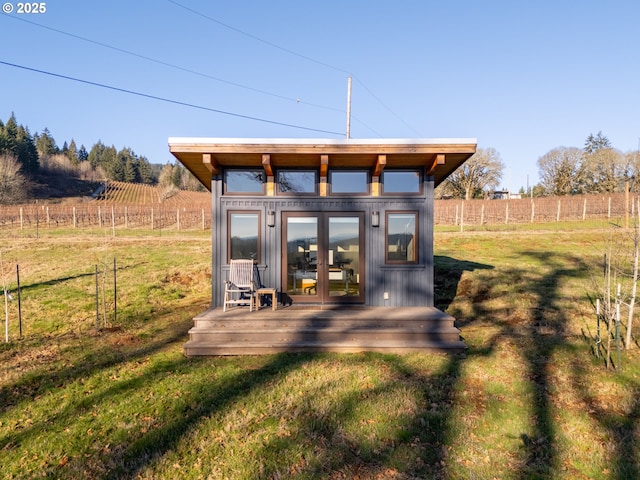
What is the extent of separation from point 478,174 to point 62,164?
77709 mm

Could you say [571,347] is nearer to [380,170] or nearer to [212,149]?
[380,170]

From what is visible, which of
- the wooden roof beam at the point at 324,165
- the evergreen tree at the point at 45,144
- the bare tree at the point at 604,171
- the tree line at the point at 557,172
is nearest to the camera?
the wooden roof beam at the point at 324,165

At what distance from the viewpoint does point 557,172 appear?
41.1 m

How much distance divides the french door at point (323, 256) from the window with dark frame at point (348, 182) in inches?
17.8

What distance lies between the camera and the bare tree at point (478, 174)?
41.2 meters

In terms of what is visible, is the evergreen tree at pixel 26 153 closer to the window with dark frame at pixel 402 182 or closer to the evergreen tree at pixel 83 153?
the evergreen tree at pixel 83 153

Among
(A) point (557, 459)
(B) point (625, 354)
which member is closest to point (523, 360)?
(B) point (625, 354)

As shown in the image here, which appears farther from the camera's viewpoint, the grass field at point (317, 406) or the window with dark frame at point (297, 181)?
the window with dark frame at point (297, 181)

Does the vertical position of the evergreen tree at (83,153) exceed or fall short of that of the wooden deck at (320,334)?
it exceeds it

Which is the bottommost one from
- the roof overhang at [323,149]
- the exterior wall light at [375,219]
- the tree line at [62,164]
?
the exterior wall light at [375,219]

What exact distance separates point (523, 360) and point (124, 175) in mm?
86593

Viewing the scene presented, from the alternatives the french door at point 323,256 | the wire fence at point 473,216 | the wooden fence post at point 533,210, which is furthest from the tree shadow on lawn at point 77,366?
the wooden fence post at point 533,210

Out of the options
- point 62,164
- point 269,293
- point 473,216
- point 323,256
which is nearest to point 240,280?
point 269,293

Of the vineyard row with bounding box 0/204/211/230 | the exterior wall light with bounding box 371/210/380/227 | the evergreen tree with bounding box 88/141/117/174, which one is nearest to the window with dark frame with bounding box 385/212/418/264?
the exterior wall light with bounding box 371/210/380/227
